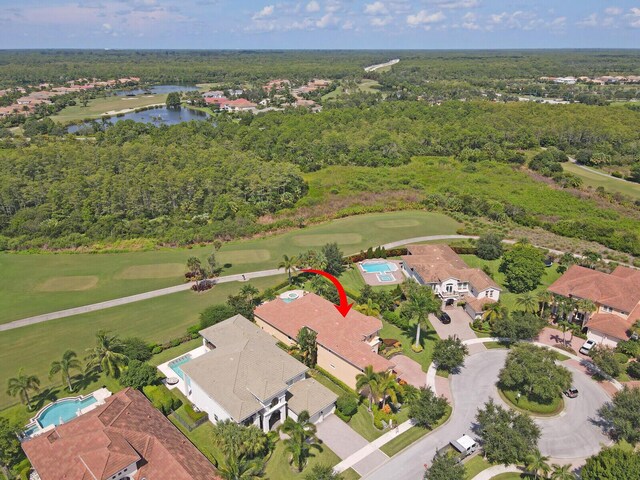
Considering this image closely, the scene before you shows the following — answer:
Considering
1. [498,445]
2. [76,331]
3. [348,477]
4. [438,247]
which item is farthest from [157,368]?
[438,247]

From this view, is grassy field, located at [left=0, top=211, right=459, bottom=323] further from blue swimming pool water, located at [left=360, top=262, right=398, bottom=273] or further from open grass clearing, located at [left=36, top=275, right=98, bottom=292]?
blue swimming pool water, located at [left=360, top=262, right=398, bottom=273]

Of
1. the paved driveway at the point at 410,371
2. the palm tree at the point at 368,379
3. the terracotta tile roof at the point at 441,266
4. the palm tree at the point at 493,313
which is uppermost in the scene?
the palm tree at the point at 368,379

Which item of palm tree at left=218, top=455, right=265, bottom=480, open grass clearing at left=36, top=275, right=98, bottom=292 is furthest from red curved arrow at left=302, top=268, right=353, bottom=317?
open grass clearing at left=36, top=275, right=98, bottom=292

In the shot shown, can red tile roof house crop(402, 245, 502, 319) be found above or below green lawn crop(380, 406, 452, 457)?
above

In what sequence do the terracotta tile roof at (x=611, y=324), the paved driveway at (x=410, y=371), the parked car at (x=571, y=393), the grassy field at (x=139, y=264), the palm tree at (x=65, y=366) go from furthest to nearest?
the grassy field at (x=139, y=264), the terracotta tile roof at (x=611, y=324), the paved driveway at (x=410, y=371), the parked car at (x=571, y=393), the palm tree at (x=65, y=366)

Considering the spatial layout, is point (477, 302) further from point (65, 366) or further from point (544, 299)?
point (65, 366)

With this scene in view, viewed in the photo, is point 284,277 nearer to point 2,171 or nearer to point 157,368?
point 157,368

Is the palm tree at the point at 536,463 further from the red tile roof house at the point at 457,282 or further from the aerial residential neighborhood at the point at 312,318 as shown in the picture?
the red tile roof house at the point at 457,282

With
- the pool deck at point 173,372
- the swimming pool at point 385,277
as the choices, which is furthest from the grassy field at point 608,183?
the pool deck at point 173,372
